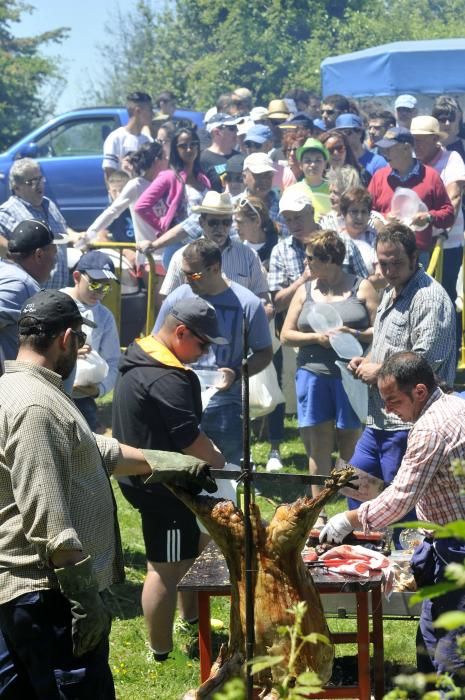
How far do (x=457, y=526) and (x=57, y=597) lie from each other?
2175 mm

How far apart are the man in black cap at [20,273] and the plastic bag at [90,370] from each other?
944 mm

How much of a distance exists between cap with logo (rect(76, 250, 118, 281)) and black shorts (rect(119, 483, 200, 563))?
246 centimetres

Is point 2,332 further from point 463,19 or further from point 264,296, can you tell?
point 463,19

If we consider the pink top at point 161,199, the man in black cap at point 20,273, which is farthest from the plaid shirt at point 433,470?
the pink top at point 161,199

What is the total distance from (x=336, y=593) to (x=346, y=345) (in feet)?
10.2

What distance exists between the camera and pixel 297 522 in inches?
158

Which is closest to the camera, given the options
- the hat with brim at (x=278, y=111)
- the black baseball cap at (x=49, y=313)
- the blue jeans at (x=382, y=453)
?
the black baseball cap at (x=49, y=313)

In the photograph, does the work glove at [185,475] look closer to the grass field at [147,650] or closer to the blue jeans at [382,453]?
the grass field at [147,650]

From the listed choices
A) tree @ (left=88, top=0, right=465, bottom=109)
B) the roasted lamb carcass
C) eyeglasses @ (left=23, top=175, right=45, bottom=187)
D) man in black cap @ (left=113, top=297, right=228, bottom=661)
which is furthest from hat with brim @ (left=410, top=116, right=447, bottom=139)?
tree @ (left=88, top=0, right=465, bottom=109)

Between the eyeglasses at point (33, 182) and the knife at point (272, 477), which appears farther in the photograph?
the eyeglasses at point (33, 182)

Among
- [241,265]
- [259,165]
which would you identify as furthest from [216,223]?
[259,165]

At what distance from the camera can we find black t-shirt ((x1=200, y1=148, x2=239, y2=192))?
12203mm

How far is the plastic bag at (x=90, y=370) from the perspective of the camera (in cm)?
765

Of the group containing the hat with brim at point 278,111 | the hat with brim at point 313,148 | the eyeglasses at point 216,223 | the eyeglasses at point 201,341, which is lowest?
the eyeglasses at point 201,341
